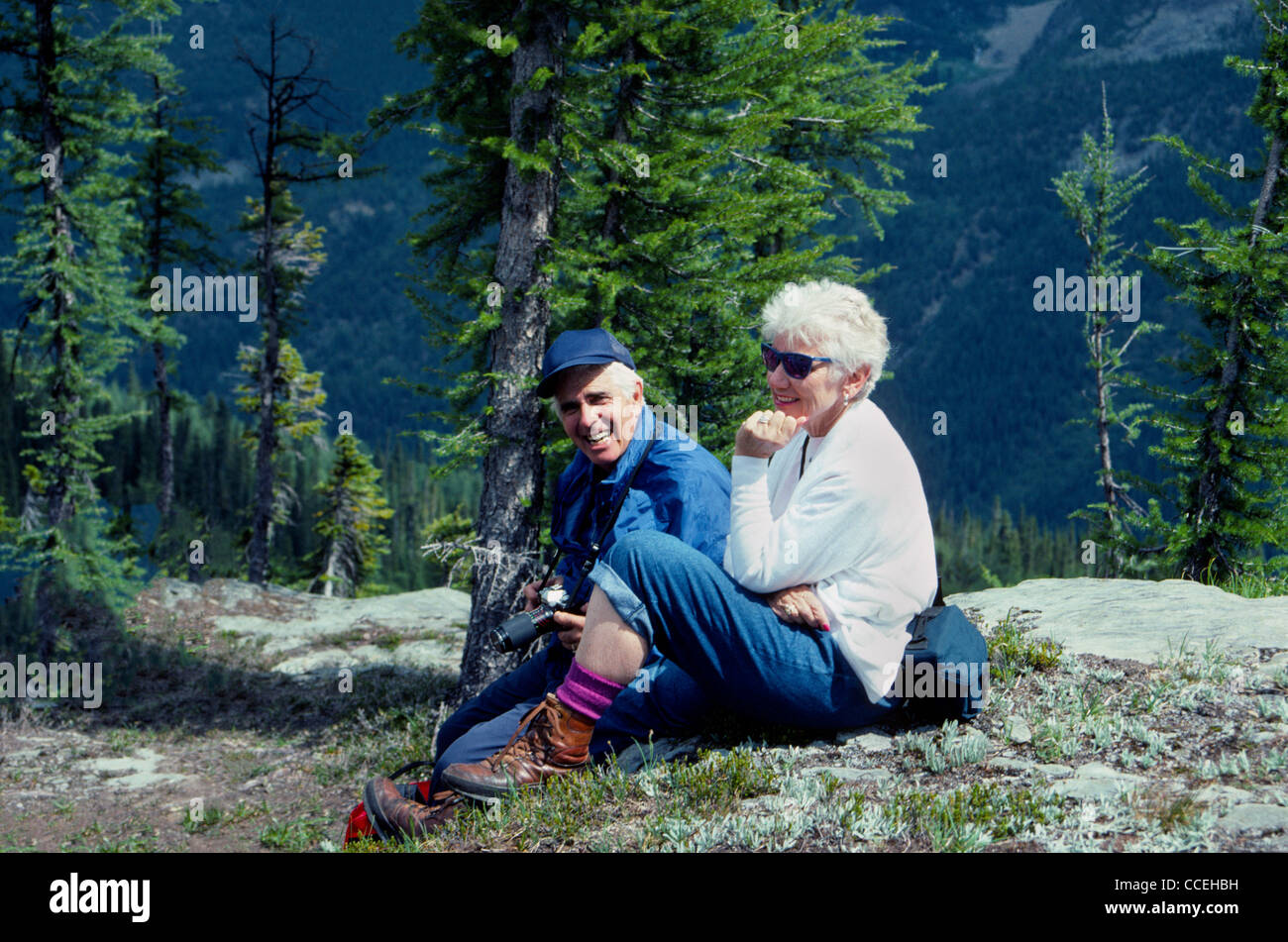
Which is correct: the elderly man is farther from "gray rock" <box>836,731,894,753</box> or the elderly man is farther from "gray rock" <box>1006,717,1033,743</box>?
"gray rock" <box>1006,717,1033,743</box>

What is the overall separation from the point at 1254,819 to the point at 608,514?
2.88 m

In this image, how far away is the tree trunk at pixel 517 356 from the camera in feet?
31.7

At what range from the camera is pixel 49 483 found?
637 inches

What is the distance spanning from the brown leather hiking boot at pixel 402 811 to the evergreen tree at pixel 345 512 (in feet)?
115

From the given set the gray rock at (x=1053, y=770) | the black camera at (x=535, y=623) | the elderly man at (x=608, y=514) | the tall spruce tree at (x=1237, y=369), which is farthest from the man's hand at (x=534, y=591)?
the tall spruce tree at (x=1237, y=369)

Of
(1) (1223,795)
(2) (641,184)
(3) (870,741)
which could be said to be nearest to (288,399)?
(2) (641,184)

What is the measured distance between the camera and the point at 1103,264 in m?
22.5

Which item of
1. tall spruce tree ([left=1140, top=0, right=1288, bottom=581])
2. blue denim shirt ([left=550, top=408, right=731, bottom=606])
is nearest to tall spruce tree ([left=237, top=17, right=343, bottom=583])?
tall spruce tree ([left=1140, top=0, right=1288, bottom=581])

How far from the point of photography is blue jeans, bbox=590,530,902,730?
389cm

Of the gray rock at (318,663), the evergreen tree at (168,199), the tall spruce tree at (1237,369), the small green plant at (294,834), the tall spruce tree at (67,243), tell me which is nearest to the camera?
the small green plant at (294,834)

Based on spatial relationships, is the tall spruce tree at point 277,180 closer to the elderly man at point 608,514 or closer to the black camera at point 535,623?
the elderly man at point 608,514

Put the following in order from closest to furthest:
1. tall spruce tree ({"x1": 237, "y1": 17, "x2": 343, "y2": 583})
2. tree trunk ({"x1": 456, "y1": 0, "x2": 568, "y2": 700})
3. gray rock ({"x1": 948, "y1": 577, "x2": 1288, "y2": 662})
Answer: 1. gray rock ({"x1": 948, "y1": 577, "x2": 1288, "y2": 662})
2. tree trunk ({"x1": 456, "y1": 0, "x2": 568, "y2": 700})
3. tall spruce tree ({"x1": 237, "y1": 17, "x2": 343, "y2": 583})

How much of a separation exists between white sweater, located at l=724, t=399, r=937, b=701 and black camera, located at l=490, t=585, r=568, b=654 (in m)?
1.00
